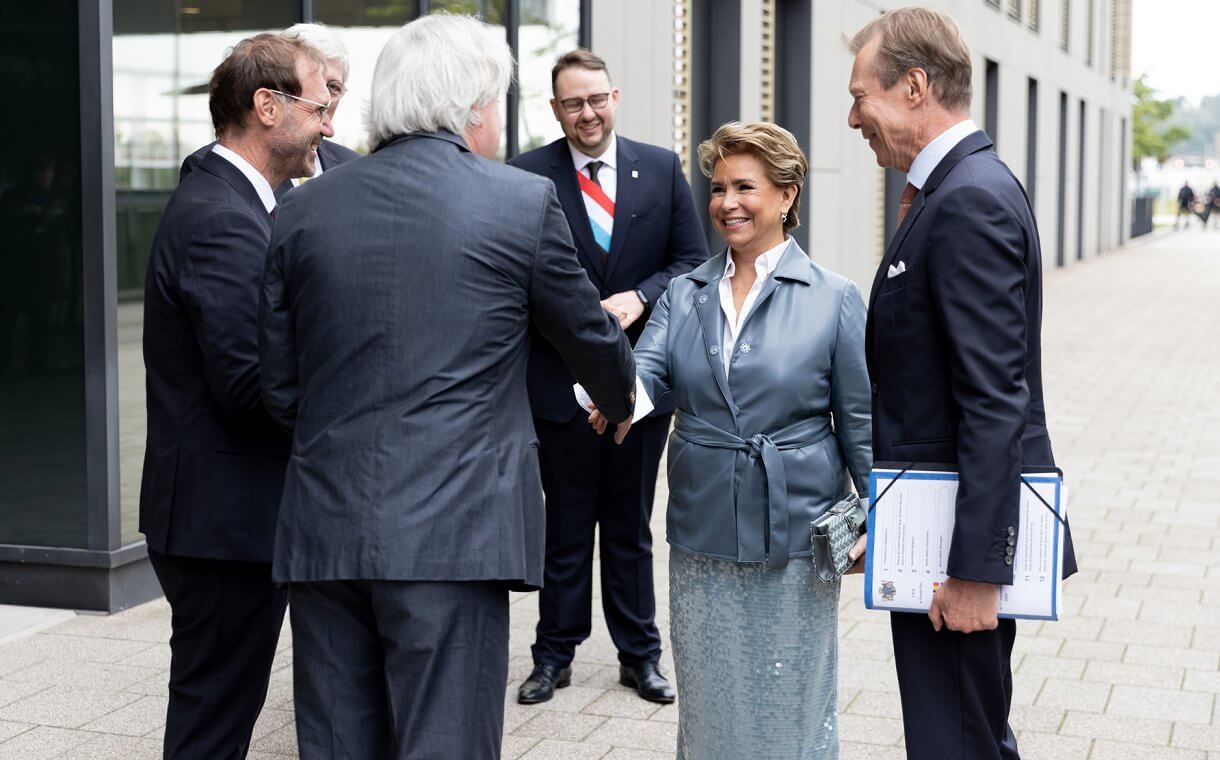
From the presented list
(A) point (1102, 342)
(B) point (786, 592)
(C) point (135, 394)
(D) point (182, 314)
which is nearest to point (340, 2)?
(C) point (135, 394)

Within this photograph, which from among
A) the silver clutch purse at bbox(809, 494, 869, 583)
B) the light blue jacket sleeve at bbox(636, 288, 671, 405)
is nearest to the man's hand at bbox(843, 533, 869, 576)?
the silver clutch purse at bbox(809, 494, 869, 583)

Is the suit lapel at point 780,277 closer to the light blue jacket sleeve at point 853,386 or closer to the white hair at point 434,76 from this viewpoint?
the light blue jacket sleeve at point 853,386

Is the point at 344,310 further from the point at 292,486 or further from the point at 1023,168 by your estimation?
the point at 1023,168

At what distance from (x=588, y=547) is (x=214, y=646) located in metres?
1.72

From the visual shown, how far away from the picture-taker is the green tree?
61.6m

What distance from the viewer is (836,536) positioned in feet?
10.6

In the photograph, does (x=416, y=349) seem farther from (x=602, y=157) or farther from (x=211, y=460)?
(x=602, y=157)

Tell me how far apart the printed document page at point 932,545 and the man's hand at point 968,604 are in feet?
0.10

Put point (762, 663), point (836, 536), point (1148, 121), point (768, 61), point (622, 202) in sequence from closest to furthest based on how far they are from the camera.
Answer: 1. point (836, 536)
2. point (762, 663)
3. point (622, 202)
4. point (768, 61)
5. point (1148, 121)

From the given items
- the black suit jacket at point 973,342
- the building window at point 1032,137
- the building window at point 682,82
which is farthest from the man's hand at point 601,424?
the building window at point 1032,137

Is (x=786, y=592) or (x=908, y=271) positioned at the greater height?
(x=908, y=271)

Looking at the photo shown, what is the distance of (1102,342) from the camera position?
1706cm

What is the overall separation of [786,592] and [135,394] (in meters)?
3.51

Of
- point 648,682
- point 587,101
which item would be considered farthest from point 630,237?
point 648,682
